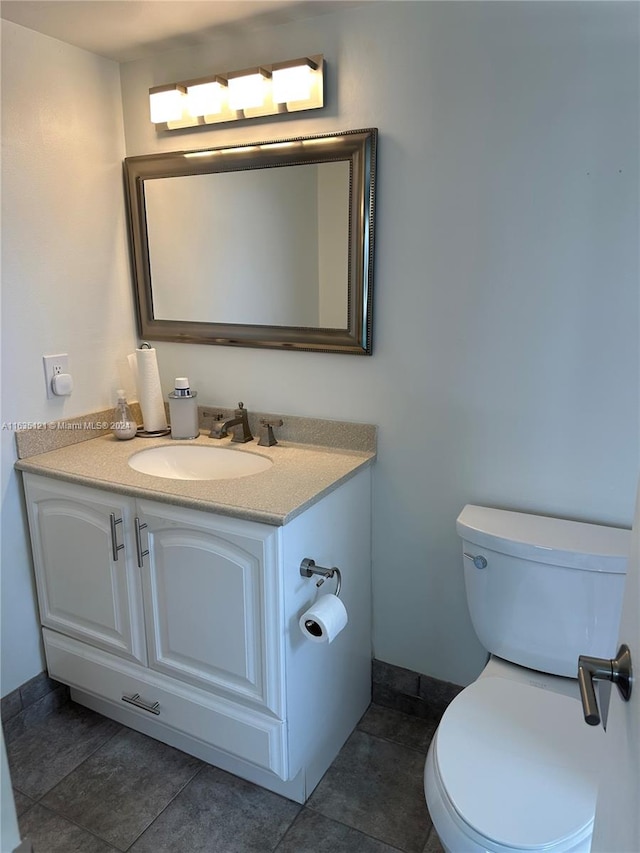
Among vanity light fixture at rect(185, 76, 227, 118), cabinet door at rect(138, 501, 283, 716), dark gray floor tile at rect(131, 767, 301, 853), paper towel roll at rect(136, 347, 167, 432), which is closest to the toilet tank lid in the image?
cabinet door at rect(138, 501, 283, 716)

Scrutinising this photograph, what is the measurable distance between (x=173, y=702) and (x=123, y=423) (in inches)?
35.1

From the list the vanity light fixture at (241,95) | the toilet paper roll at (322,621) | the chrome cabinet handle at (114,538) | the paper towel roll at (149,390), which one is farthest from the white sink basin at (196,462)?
the vanity light fixture at (241,95)

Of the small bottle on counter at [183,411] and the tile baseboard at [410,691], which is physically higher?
the small bottle on counter at [183,411]

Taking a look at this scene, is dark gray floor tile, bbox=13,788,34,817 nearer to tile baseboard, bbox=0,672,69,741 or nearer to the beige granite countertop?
tile baseboard, bbox=0,672,69,741

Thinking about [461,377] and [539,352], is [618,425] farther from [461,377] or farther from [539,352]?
[461,377]

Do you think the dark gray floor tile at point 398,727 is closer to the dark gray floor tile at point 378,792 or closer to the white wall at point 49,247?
the dark gray floor tile at point 378,792

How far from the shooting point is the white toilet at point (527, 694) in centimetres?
111

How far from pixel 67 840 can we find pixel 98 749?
32cm

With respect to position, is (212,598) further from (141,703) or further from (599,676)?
(599,676)

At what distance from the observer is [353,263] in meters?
1.75

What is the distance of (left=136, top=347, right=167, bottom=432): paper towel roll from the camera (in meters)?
2.05

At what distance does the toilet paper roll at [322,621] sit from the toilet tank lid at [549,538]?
39cm

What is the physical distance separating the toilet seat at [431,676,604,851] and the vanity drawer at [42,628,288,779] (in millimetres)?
478

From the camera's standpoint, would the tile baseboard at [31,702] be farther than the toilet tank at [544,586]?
Yes
